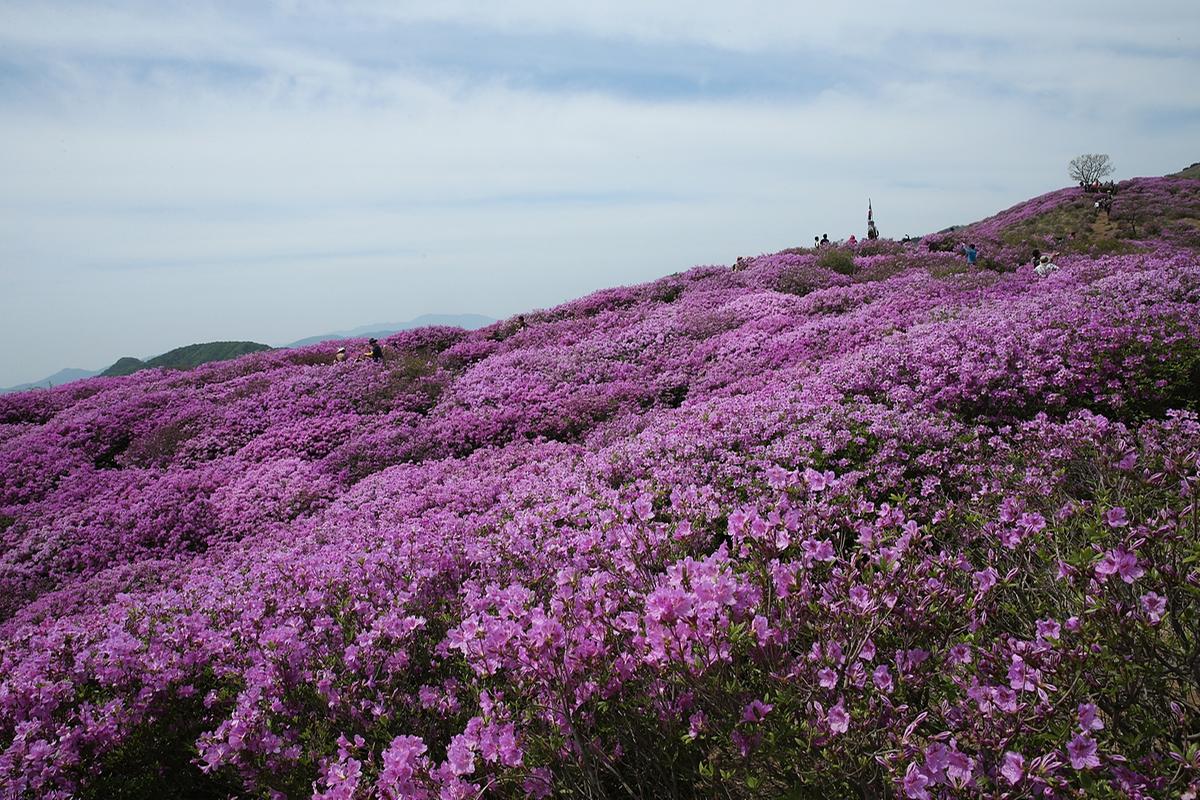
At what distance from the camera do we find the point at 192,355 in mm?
53812

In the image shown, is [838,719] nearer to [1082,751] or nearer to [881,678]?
[881,678]

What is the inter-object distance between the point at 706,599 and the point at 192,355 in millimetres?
62192

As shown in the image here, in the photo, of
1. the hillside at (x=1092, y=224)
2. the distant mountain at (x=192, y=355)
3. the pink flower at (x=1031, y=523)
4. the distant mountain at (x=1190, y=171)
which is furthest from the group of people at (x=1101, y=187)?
the distant mountain at (x=192, y=355)

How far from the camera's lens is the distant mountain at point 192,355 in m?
49.1

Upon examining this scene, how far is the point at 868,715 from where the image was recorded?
2.41 m

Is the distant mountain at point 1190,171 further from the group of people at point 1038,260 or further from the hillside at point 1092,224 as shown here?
the group of people at point 1038,260

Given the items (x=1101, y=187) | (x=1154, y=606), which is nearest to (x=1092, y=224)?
(x=1101, y=187)

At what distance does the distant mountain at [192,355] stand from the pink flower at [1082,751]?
5281 centimetres

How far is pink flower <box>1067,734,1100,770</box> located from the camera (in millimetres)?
2008

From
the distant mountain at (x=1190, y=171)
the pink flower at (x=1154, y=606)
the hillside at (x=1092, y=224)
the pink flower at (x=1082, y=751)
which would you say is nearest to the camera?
the pink flower at (x=1082, y=751)

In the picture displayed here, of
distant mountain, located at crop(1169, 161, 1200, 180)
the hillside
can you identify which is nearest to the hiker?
the hillside

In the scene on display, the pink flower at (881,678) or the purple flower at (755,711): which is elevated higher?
the pink flower at (881,678)

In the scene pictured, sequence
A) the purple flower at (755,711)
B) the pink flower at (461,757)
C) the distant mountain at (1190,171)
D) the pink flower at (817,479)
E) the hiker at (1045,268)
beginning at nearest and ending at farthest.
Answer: the purple flower at (755,711), the pink flower at (461,757), the pink flower at (817,479), the hiker at (1045,268), the distant mountain at (1190,171)

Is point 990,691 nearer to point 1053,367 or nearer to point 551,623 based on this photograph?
point 551,623
